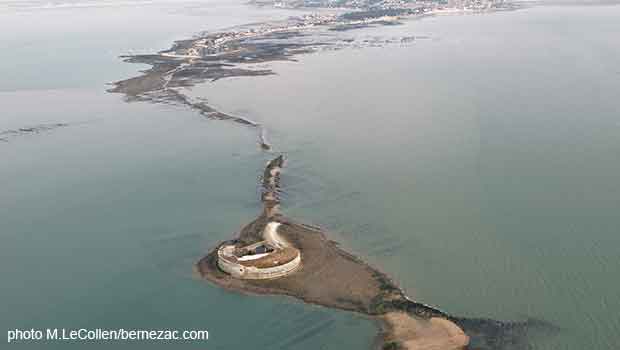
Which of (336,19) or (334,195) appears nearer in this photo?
(334,195)

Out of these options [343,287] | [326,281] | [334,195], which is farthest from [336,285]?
[334,195]

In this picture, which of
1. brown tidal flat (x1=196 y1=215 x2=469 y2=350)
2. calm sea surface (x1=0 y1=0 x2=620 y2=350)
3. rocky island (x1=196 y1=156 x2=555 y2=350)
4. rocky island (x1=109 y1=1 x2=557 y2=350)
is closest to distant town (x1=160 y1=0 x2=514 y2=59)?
calm sea surface (x1=0 y1=0 x2=620 y2=350)

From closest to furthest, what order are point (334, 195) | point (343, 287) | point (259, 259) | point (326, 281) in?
point (343, 287) < point (326, 281) < point (259, 259) < point (334, 195)

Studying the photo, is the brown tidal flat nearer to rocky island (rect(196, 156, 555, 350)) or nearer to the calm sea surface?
rocky island (rect(196, 156, 555, 350))

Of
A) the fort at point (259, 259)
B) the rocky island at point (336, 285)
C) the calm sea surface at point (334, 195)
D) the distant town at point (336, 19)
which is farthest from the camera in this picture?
the distant town at point (336, 19)

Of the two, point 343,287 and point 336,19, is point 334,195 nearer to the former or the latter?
point 343,287

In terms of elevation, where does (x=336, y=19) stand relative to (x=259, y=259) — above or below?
above

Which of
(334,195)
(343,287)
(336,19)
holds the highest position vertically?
(336,19)

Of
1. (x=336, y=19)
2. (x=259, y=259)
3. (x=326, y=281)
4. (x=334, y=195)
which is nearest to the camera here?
(x=326, y=281)

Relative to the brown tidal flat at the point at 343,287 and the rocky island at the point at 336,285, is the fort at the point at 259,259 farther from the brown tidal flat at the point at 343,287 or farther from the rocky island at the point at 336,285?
the brown tidal flat at the point at 343,287

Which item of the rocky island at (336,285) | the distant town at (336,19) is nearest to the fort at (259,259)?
the rocky island at (336,285)
